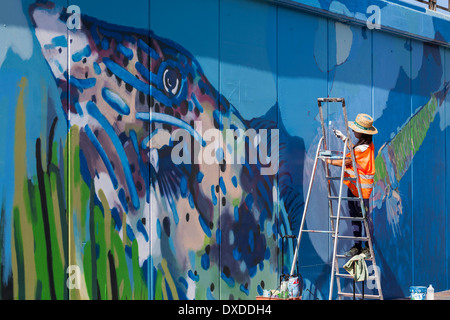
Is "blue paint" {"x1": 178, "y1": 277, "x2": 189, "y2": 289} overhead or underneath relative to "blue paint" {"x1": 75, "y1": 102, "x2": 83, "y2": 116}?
underneath

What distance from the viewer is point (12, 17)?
6.73 m

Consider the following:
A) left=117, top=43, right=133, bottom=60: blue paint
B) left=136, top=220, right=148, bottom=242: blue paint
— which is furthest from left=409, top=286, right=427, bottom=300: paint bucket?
left=117, top=43, right=133, bottom=60: blue paint

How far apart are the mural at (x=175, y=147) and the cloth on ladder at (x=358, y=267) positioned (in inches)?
24.1

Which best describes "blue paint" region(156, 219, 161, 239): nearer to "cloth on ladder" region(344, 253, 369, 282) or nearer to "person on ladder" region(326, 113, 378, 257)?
"person on ladder" region(326, 113, 378, 257)

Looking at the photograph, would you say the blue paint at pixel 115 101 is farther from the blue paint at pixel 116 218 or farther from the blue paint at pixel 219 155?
the blue paint at pixel 219 155

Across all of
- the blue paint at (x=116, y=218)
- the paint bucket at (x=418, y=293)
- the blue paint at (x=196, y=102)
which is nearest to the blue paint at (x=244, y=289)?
the blue paint at (x=116, y=218)

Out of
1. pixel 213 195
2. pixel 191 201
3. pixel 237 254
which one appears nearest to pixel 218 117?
pixel 213 195

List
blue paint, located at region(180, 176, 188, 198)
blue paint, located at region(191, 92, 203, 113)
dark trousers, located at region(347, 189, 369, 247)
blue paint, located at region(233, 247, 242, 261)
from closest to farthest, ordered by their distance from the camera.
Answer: blue paint, located at region(180, 176, 188, 198), blue paint, located at region(191, 92, 203, 113), blue paint, located at region(233, 247, 242, 261), dark trousers, located at region(347, 189, 369, 247)

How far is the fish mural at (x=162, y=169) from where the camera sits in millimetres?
7277

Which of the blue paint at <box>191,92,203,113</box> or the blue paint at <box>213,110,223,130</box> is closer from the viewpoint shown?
the blue paint at <box>191,92,203,113</box>

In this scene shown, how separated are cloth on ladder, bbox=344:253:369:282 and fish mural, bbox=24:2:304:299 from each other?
843 millimetres

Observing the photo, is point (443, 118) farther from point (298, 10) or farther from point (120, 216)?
point (120, 216)

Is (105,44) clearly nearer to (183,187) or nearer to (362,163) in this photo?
(183,187)

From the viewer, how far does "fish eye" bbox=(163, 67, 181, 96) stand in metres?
8.09
